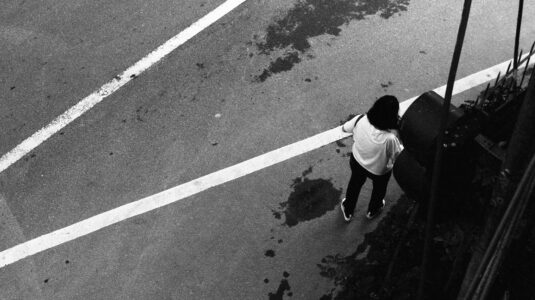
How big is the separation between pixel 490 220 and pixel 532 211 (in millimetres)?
618

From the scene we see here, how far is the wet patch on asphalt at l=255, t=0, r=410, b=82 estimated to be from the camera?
6.09m

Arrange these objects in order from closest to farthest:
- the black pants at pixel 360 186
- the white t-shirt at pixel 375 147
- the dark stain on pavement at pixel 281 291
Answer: the white t-shirt at pixel 375 147, the black pants at pixel 360 186, the dark stain on pavement at pixel 281 291

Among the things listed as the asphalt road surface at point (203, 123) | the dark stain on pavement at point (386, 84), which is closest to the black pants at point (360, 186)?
the asphalt road surface at point (203, 123)

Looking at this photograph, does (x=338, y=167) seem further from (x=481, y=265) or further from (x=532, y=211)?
(x=481, y=265)

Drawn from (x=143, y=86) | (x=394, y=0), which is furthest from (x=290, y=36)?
(x=143, y=86)

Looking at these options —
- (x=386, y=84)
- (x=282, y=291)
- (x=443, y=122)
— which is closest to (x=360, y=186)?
(x=282, y=291)

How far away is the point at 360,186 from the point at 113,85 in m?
3.50

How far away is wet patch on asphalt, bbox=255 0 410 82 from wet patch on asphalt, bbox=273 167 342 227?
1845 mm

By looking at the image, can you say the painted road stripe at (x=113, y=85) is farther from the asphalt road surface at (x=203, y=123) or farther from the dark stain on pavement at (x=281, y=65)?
the dark stain on pavement at (x=281, y=65)

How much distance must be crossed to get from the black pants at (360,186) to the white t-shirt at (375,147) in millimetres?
86

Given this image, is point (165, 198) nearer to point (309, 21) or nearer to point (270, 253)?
point (270, 253)

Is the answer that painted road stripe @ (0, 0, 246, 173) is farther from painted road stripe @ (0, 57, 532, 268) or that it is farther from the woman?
the woman

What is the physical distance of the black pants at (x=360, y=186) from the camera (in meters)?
3.82

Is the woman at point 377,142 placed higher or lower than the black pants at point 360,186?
higher
